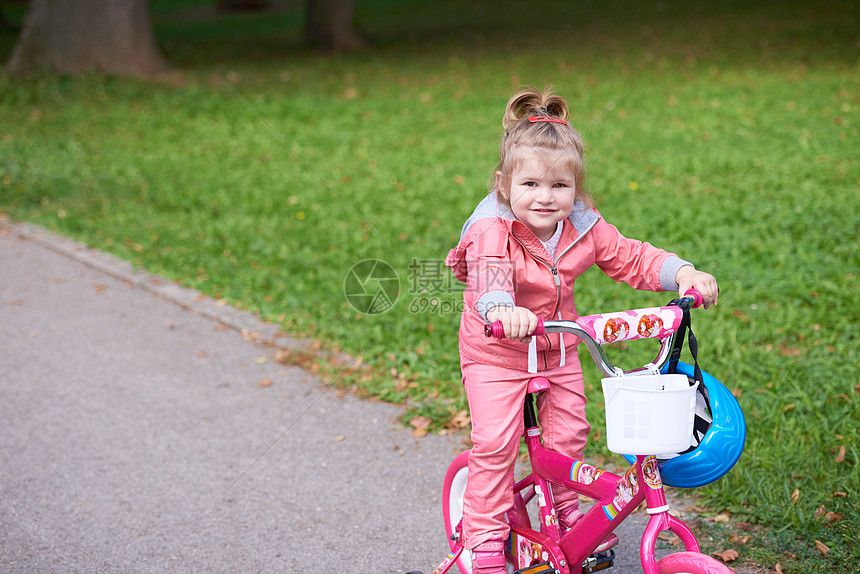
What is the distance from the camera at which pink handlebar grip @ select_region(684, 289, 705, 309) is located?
229 centimetres

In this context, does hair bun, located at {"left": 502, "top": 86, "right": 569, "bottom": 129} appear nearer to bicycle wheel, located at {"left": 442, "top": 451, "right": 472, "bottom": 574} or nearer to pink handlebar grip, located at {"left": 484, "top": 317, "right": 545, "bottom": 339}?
pink handlebar grip, located at {"left": 484, "top": 317, "right": 545, "bottom": 339}

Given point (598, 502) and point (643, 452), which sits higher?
point (643, 452)

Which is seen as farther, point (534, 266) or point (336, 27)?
point (336, 27)

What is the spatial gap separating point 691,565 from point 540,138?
1.25 metres

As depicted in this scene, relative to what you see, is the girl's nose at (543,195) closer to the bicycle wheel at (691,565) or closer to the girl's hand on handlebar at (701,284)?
the girl's hand on handlebar at (701,284)

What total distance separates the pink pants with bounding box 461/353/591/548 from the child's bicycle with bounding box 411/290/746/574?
0.18 ft

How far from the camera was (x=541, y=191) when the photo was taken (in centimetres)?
240

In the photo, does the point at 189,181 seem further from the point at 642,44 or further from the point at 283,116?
the point at 642,44

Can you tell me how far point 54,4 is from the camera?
1242 centimetres

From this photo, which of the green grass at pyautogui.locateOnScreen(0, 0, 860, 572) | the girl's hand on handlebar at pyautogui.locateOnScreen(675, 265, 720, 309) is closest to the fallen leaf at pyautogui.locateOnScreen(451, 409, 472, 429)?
the green grass at pyautogui.locateOnScreen(0, 0, 860, 572)

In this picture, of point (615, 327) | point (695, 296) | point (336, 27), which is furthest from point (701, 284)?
point (336, 27)

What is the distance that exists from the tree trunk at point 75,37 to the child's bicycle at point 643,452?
475 inches

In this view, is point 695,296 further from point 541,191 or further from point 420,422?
point 420,422

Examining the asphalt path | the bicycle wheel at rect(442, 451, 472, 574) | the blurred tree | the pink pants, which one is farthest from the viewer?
the blurred tree
